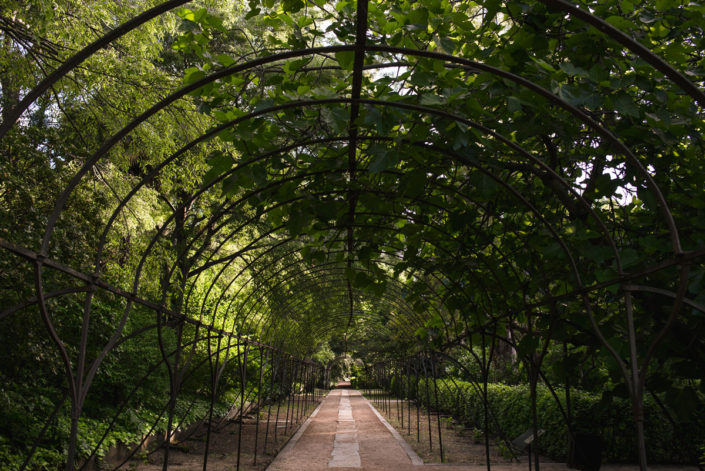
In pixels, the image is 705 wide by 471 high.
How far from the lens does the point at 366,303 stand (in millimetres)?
14812

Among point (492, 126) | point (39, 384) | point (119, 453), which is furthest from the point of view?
point (119, 453)

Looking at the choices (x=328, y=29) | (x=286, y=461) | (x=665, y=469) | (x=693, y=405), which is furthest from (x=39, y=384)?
(x=665, y=469)

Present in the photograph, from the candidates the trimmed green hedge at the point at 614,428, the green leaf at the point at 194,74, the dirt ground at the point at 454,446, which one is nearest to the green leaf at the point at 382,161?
Result: the green leaf at the point at 194,74

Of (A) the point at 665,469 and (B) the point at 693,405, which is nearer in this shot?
(B) the point at 693,405

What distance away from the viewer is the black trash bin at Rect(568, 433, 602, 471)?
639 cm

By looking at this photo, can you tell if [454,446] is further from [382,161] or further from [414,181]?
[382,161]

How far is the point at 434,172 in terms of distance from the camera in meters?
3.95

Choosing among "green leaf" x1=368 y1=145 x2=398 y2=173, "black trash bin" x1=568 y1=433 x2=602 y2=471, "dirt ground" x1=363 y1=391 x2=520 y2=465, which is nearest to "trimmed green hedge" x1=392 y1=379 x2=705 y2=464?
"black trash bin" x1=568 y1=433 x2=602 y2=471

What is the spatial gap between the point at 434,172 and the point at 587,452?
188 inches

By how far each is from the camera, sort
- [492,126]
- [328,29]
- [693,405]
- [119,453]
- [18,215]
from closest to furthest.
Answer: [693,405]
[328,29]
[492,126]
[18,215]
[119,453]

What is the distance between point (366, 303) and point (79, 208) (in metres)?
9.28

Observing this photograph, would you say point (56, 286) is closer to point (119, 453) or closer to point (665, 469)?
point (119, 453)

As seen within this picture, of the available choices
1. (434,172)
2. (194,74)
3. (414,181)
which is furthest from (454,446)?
(194,74)

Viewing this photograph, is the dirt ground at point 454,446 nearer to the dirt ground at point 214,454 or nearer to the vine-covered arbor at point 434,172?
the dirt ground at point 214,454
